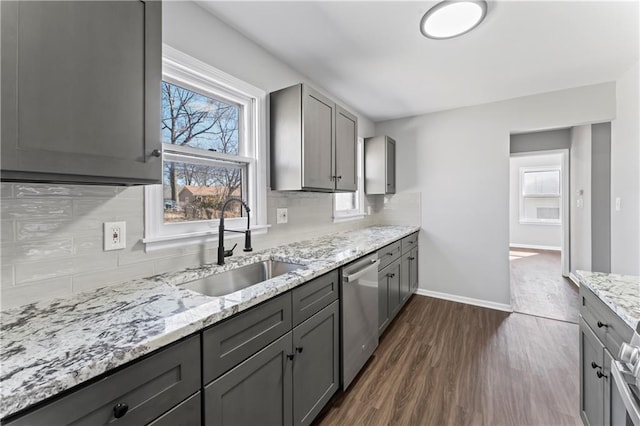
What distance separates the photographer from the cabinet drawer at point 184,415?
31.8 inches

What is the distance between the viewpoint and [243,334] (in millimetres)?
1081

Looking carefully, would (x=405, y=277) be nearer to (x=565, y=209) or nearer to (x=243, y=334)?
(x=243, y=334)

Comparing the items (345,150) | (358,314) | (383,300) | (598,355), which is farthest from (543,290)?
(345,150)

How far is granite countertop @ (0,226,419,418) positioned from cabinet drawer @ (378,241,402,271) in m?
1.24

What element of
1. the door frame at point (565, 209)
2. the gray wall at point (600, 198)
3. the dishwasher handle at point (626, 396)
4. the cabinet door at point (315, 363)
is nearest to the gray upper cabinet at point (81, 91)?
the cabinet door at point (315, 363)

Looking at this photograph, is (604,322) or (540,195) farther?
(540,195)

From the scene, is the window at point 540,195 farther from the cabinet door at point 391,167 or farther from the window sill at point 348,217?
the window sill at point 348,217

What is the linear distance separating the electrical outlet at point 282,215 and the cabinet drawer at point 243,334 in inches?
40.5

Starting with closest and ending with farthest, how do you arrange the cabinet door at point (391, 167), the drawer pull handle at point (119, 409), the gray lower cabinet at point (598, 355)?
the drawer pull handle at point (119, 409) < the gray lower cabinet at point (598, 355) < the cabinet door at point (391, 167)

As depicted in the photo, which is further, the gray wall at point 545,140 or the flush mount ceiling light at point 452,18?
the gray wall at point 545,140

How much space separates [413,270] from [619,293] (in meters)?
2.46

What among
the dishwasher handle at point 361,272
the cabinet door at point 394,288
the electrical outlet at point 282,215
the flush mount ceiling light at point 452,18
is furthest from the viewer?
the cabinet door at point 394,288

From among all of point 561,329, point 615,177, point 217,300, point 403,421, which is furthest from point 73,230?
point 615,177

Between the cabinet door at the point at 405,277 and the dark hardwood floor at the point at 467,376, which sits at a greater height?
the cabinet door at the point at 405,277
